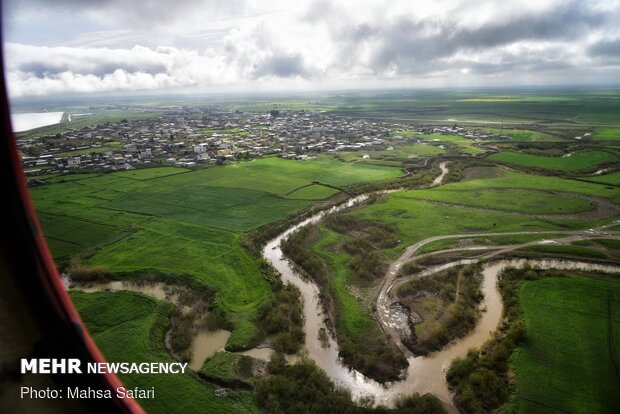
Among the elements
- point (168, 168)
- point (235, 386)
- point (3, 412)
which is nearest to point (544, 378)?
point (235, 386)

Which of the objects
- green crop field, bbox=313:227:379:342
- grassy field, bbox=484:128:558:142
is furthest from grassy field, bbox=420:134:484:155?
green crop field, bbox=313:227:379:342

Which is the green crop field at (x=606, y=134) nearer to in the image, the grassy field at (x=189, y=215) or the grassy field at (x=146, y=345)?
the grassy field at (x=189, y=215)

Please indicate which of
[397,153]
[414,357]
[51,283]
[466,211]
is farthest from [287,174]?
[51,283]

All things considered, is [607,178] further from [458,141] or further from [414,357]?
[414,357]

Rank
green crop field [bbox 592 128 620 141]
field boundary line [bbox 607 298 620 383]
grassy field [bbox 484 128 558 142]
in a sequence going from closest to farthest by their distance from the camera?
field boundary line [bbox 607 298 620 383] < green crop field [bbox 592 128 620 141] < grassy field [bbox 484 128 558 142]

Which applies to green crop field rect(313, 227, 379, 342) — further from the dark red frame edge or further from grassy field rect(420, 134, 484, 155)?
grassy field rect(420, 134, 484, 155)

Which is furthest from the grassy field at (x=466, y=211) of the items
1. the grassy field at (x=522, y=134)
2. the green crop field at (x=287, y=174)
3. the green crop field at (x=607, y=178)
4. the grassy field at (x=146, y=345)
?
the grassy field at (x=522, y=134)

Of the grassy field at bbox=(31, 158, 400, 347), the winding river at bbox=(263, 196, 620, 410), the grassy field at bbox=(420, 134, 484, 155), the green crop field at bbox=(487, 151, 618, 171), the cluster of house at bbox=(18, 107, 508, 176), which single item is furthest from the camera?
the grassy field at bbox=(420, 134, 484, 155)
